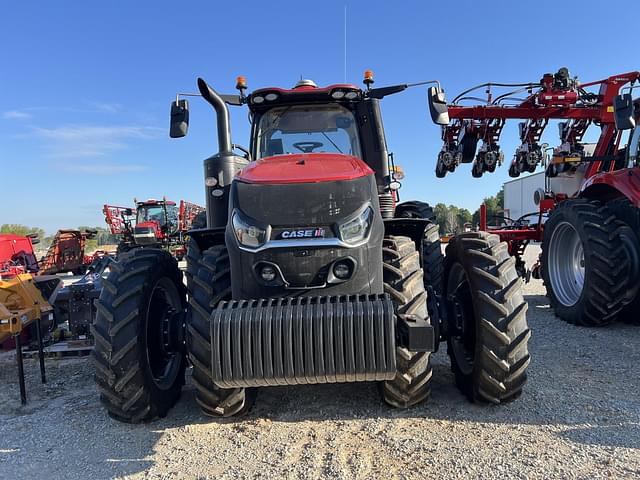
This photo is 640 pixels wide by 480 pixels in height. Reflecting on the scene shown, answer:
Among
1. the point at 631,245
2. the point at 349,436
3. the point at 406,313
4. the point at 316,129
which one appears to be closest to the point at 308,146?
the point at 316,129

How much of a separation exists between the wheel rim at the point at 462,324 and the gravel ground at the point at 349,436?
0.95 ft

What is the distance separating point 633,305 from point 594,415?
123 inches

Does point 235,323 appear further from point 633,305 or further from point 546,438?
point 633,305

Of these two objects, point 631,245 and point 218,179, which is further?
point 631,245

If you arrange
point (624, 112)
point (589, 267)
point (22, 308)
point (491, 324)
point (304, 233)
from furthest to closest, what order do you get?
point (589, 267) < point (624, 112) < point (22, 308) < point (491, 324) < point (304, 233)

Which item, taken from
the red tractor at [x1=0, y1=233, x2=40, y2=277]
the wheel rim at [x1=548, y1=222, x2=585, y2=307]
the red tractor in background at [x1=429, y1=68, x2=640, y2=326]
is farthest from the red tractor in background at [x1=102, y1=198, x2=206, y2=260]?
the wheel rim at [x1=548, y1=222, x2=585, y2=307]

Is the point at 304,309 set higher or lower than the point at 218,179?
lower

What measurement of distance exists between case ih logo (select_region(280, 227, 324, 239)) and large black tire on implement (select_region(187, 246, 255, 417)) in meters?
0.61

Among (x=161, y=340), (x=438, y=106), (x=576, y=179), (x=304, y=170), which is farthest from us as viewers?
(x=576, y=179)

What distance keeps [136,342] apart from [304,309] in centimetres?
129

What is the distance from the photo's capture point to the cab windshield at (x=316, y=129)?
4164 millimetres

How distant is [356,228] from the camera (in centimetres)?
292

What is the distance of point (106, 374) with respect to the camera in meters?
3.08

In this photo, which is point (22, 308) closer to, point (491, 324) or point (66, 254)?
point (491, 324)
